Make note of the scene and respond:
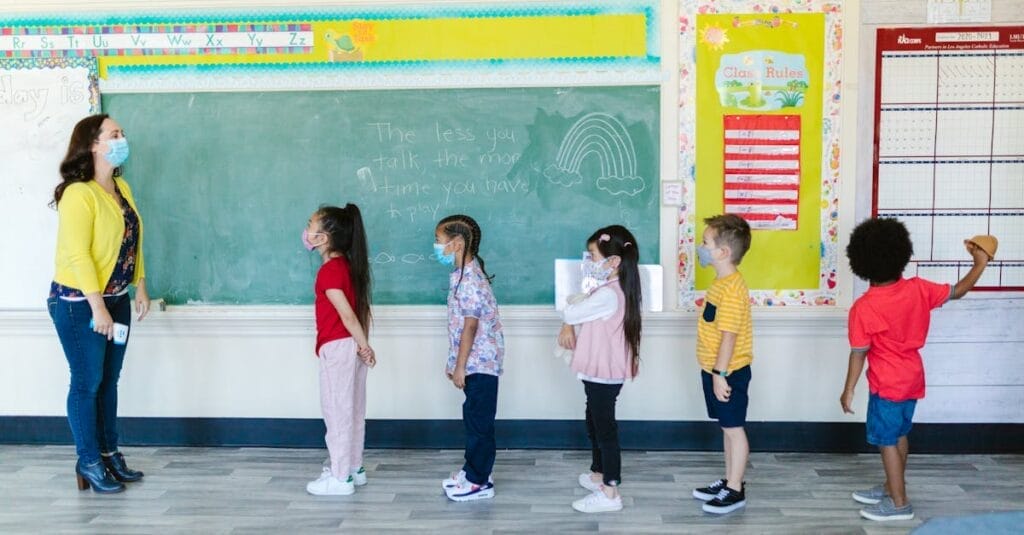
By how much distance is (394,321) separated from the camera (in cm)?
398

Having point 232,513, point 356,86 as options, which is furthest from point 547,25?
point 232,513

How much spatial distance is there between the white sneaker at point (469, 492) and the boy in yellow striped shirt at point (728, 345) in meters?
0.87

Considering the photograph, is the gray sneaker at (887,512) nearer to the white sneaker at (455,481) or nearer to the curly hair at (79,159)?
the white sneaker at (455,481)

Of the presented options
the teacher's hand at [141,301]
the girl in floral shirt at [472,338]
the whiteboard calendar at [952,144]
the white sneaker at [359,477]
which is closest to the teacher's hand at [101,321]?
the teacher's hand at [141,301]

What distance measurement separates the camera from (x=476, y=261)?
3334 millimetres

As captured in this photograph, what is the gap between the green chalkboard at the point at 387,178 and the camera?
12.8 ft

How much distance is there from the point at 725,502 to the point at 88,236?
2.68 m

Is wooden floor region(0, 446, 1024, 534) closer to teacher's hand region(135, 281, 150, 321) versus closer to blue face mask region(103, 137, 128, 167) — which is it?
teacher's hand region(135, 281, 150, 321)

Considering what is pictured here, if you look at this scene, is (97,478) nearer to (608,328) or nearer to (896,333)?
(608,328)

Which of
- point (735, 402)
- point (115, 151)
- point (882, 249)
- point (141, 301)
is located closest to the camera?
point (882, 249)

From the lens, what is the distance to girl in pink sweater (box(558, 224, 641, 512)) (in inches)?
123

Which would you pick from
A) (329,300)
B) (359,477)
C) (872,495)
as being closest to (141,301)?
(329,300)

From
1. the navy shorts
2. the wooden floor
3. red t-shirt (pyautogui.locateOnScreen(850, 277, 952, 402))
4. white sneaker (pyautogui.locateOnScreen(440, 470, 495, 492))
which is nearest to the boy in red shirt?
red t-shirt (pyautogui.locateOnScreen(850, 277, 952, 402))

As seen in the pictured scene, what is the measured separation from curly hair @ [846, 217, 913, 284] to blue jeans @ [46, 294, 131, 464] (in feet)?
9.78
